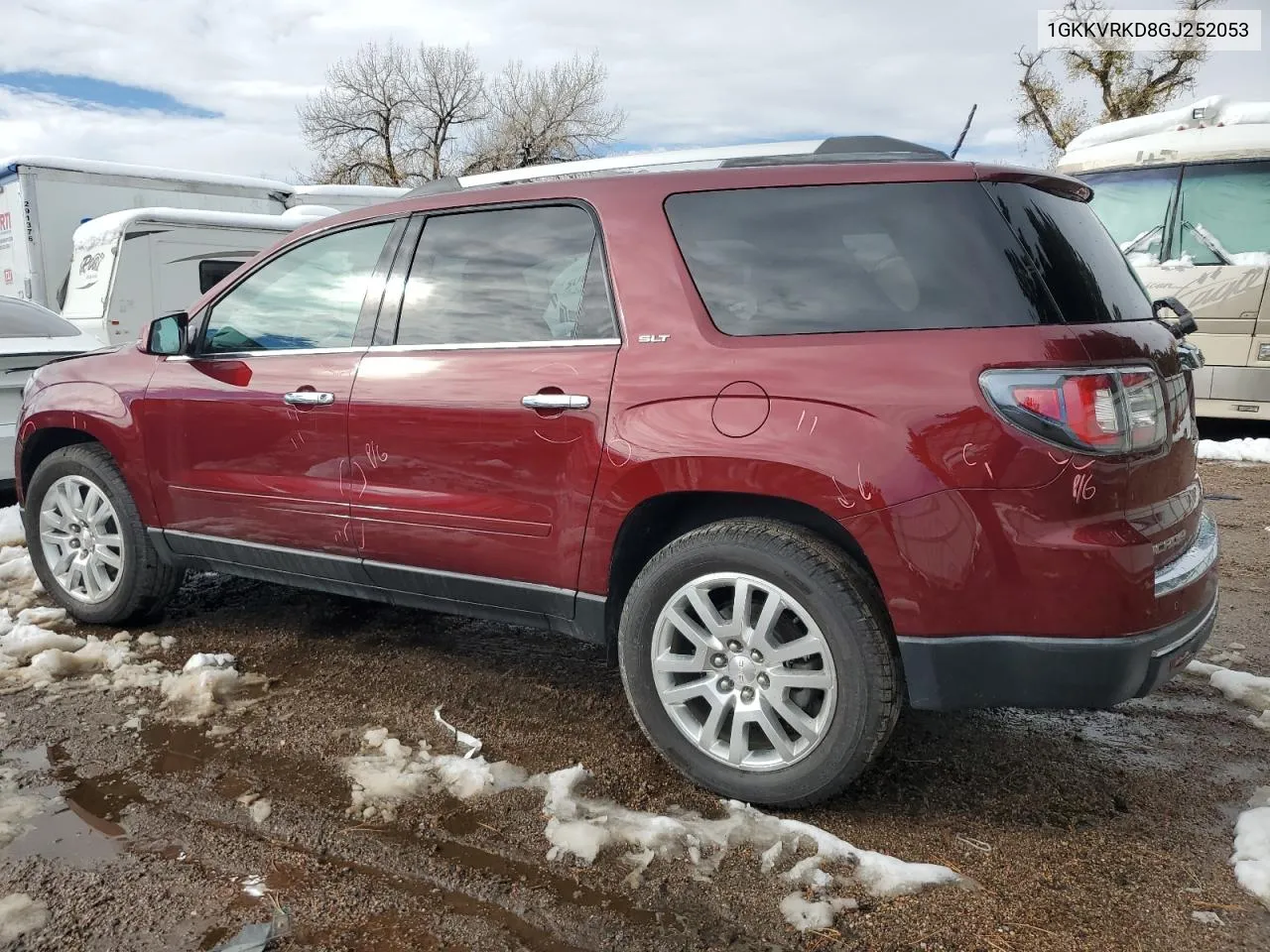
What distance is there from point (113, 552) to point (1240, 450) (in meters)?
8.83

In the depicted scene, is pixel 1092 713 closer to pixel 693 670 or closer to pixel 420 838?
pixel 693 670

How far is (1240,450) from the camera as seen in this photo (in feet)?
28.5

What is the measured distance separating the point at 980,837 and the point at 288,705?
2.33 m

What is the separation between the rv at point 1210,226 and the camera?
866cm

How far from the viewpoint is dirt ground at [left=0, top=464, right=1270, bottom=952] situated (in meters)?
2.24

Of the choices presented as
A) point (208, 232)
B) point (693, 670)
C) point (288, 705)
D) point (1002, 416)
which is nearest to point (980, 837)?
point (693, 670)

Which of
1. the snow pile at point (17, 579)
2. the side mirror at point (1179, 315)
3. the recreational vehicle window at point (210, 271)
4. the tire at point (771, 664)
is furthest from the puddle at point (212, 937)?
the recreational vehicle window at point (210, 271)

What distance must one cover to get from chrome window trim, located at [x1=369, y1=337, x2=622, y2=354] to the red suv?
1cm

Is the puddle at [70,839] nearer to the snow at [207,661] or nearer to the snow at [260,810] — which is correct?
the snow at [260,810]

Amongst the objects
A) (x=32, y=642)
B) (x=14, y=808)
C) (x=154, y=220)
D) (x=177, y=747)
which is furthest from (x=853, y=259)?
(x=154, y=220)

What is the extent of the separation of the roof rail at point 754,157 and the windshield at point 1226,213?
751cm

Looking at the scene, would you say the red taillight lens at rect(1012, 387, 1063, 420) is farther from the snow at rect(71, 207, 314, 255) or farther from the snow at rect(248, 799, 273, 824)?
the snow at rect(71, 207, 314, 255)

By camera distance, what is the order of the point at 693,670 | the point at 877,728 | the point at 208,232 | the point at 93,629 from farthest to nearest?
the point at 208,232, the point at 93,629, the point at 693,670, the point at 877,728

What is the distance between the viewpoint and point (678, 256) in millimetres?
2926
